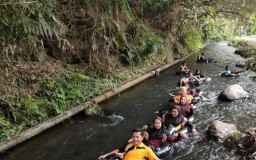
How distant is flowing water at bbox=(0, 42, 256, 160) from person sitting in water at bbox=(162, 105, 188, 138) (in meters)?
0.52

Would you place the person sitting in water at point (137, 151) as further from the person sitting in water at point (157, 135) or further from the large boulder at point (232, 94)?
the large boulder at point (232, 94)

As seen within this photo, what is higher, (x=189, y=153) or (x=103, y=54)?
(x=103, y=54)

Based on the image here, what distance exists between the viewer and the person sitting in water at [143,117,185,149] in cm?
787

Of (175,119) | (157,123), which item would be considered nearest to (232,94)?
(175,119)

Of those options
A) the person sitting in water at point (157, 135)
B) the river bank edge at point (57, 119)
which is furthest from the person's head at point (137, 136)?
the river bank edge at point (57, 119)

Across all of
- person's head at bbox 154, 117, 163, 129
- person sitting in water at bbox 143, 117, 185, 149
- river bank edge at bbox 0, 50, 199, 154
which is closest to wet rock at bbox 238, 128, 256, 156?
person sitting in water at bbox 143, 117, 185, 149

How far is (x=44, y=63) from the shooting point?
38.6ft

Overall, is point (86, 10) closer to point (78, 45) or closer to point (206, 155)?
point (78, 45)

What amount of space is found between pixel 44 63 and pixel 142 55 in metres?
6.71

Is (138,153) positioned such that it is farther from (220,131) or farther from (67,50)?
(67,50)

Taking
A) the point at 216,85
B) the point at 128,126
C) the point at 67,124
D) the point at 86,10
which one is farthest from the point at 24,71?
the point at 216,85

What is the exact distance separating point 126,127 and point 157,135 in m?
1.75

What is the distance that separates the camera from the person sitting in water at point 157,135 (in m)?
7.87

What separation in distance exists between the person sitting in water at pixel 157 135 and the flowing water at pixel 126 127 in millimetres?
427
